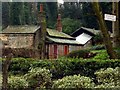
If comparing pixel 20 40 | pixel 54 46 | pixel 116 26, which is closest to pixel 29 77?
pixel 116 26

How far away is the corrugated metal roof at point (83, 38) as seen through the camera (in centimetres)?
2384

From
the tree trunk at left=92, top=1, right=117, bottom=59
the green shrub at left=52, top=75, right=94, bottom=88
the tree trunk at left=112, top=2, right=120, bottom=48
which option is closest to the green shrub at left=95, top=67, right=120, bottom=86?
the green shrub at left=52, top=75, right=94, bottom=88

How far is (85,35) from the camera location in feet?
82.4

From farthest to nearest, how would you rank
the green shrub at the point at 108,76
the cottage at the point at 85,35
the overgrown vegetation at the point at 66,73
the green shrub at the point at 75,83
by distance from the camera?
1. the cottage at the point at 85,35
2. the green shrub at the point at 108,76
3. the overgrown vegetation at the point at 66,73
4. the green shrub at the point at 75,83

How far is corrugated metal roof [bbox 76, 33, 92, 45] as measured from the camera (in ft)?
78.2

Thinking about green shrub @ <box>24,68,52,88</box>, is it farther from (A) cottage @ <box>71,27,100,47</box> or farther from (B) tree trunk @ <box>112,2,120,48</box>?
(A) cottage @ <box>71,27,100,47</box>

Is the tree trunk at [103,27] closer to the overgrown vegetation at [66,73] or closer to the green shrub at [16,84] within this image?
the overgrown vegetation at [66,73]

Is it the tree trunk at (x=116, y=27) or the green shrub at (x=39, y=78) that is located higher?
the tree trunk at (x=116, y=27)

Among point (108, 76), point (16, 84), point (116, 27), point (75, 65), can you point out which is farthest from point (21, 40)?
point (16, 84)

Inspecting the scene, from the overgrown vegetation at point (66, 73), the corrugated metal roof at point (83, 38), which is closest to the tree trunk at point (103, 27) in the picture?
the overgrown vegetation at point (66, 73)

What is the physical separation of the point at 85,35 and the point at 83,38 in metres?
0.36

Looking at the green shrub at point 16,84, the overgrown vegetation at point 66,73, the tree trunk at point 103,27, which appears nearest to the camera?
the green shrub at point 16,84

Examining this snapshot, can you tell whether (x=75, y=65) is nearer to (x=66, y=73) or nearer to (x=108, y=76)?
(x=66, y=73)

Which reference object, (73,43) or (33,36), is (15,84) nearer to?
(33,36)
